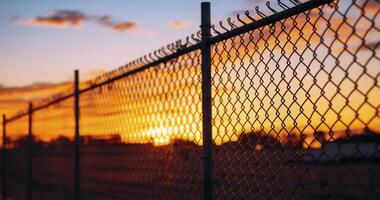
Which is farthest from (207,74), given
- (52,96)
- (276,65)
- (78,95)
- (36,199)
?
(36,199)

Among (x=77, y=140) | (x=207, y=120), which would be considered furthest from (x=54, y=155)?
(x=207, y=120)

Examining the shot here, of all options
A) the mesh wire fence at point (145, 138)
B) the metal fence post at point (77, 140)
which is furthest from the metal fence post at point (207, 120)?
the metal fence post at point (77, 140)

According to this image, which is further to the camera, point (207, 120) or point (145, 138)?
point (145, 138)

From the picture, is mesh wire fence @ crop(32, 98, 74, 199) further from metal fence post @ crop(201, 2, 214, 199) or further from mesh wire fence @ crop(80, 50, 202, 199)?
metal fence post @ crop(201, 2, 214, 199)

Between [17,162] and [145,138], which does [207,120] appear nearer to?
[145,138]

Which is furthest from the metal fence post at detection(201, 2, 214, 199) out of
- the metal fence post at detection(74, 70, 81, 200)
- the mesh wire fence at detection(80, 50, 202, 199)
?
the metal fence post at detection(74, 70, 81, 200)

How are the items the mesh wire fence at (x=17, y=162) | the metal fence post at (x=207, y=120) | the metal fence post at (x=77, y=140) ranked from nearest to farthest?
the metal fence post at (x=207, y=120) → the metal fence post at (x=77, y=140) → the mesh wire fence at (x=17, y=162)

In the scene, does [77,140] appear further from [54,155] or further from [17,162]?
[17,162]

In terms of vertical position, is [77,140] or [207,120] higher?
[207,120]

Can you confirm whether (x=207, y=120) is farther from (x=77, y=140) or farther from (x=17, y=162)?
(x=17, y=162)

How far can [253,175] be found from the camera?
3318 millimetres

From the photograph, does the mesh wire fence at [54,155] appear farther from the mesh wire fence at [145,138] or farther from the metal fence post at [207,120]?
the metal fence post at [207,120]

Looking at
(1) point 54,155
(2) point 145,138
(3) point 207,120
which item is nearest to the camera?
(3) point 207,120

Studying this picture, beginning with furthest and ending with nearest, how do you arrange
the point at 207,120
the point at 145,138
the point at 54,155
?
the point at 54,155 → the point at 145,138 → the point at 207,120
